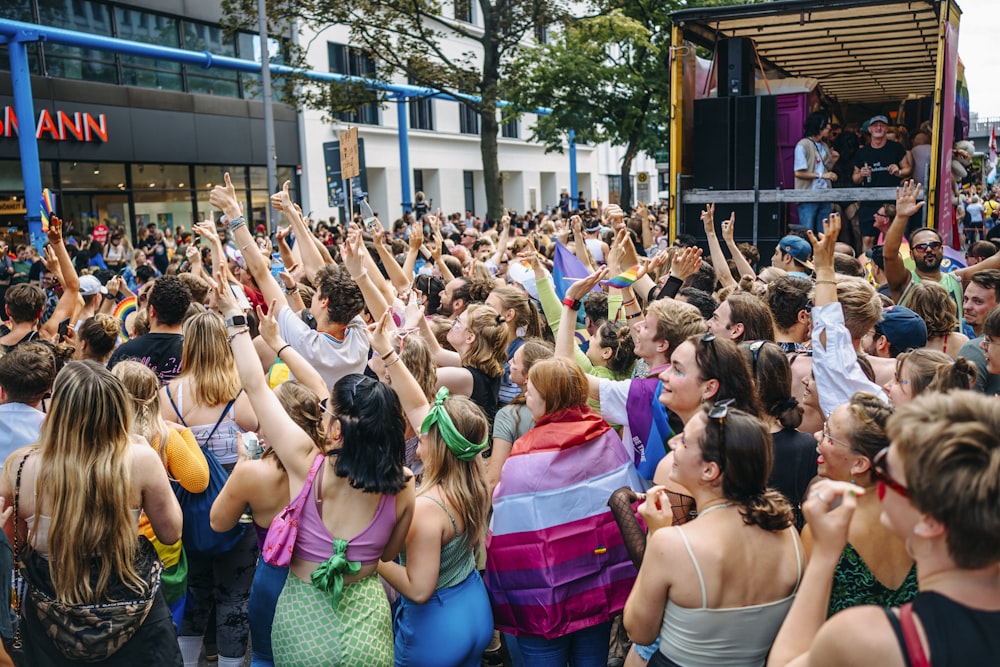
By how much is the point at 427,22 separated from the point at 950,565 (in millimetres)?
33274

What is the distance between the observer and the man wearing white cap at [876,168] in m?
10.1

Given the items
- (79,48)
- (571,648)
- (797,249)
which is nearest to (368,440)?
(571,648)

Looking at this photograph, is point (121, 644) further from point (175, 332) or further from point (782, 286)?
point (782, 286)

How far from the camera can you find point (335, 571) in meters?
3.05

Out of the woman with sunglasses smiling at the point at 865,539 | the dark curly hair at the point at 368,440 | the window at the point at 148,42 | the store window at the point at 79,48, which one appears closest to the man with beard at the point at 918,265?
the woman with sunglasses smiling at the point at 865,539

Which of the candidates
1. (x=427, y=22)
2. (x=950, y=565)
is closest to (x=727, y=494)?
(x=950, y=565)

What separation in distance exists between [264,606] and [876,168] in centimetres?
925

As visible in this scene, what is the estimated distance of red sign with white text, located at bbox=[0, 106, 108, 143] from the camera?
2108 centimetres

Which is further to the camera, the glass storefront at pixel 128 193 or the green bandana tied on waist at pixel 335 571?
the glass storefront at pixel 128 193

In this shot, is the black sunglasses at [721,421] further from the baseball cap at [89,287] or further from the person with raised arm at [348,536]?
the baseball cap at [89,287]

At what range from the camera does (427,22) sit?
107 ft

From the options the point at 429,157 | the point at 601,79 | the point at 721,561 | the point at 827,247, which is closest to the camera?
the point at 721,561

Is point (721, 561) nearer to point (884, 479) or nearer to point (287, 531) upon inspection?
point (884, 479)

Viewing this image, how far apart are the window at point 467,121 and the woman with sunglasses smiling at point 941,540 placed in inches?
1505
